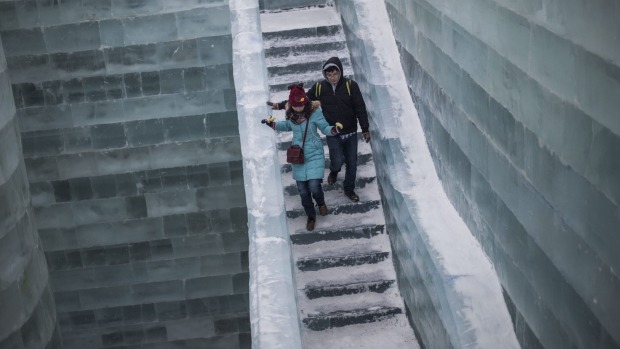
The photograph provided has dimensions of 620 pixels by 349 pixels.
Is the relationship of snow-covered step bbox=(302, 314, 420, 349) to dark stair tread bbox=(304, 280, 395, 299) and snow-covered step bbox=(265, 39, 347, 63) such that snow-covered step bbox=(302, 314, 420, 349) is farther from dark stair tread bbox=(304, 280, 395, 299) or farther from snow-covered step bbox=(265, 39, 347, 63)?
snow-covered step bbox=(265, 39, 347, 63)

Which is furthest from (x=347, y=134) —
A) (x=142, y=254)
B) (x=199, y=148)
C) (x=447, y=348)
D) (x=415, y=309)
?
(x=142, y=254)

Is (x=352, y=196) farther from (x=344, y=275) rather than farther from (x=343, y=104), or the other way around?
(x=343, y=104)

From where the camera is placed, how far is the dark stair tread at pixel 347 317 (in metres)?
6.89

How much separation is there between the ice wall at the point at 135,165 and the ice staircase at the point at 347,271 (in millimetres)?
2329

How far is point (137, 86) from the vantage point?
999cm

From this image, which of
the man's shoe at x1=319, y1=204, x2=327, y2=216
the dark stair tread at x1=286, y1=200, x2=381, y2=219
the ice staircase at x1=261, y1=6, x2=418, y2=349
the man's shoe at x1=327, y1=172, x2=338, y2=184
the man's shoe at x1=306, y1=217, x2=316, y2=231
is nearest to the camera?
the ice staircase at x1=261, y1=6, x2=418, y2=349

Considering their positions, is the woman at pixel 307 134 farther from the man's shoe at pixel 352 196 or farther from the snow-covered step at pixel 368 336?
the snow-covered step at pixel 368 336

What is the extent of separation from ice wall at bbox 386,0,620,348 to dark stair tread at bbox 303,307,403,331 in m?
1.58

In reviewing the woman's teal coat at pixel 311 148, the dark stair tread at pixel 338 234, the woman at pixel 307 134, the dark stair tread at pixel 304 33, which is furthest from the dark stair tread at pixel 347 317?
the dark stair tread at pixel 304 33

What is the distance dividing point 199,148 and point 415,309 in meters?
4.95

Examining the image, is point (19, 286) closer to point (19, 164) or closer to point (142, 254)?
point (19, 164)

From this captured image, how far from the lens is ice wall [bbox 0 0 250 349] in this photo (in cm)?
976

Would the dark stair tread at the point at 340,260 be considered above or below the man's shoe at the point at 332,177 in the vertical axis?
below

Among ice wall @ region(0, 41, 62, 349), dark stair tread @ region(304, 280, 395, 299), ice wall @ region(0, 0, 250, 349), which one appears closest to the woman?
dark stair tread @ region(304, 280, 395, 299)
